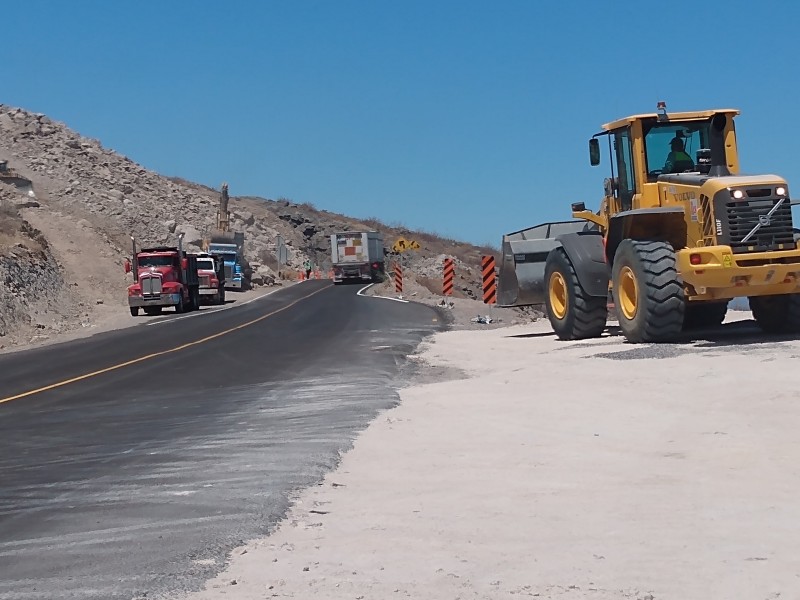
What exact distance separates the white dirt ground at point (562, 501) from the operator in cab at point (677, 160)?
5.66 meters

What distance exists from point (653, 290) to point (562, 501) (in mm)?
9282

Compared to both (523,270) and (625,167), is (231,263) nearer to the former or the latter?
(523,270)

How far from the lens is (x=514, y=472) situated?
7.89 m

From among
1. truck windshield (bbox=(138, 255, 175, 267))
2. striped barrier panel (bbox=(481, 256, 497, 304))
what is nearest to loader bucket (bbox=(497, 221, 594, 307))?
striped barrier panel (bbox=(481, 256, 497, 304))

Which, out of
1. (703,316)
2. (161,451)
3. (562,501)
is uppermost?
(703,316)

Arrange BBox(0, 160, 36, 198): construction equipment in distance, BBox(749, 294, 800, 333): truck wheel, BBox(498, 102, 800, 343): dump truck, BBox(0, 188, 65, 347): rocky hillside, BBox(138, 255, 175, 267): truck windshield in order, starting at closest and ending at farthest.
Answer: BBox(498, 102, 800, 343): dump truck < BBox(749, 294, 800, 333): truck wheel < BBox(0, 188, 65, 347): rocky hillside < BBox(138, 255, 175, 267): truck windshield < BBox(0, 160, 36, 198): construction equipment in distance

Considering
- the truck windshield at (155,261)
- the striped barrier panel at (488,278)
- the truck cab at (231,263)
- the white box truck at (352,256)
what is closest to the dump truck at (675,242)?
the striped barrier panel at (488,278)

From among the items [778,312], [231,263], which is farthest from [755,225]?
[231,263]

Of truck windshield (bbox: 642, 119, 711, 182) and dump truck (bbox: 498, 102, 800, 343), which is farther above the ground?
truck windshield (bbox: 642, 119, 711, 182)

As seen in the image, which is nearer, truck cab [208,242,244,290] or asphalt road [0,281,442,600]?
asphalt road [0,281,442,600]

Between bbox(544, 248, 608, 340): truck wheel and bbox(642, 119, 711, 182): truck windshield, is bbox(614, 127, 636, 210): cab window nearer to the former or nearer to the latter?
bbox(642, 119, 711, 182): truck windshield

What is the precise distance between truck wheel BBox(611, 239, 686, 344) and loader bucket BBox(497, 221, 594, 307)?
4.60 m

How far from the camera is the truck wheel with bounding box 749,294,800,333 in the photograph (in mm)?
16781

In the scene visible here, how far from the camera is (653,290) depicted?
1562 cm
